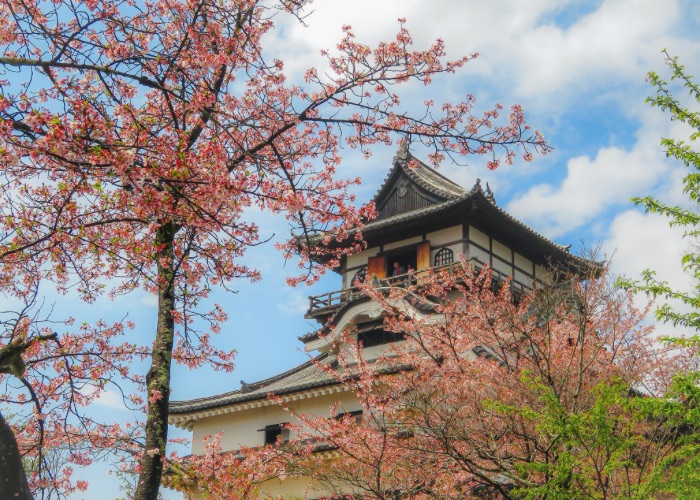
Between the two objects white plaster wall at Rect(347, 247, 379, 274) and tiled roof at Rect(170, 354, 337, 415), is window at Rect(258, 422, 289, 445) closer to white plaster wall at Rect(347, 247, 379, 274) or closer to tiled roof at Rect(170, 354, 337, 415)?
tiled roof at Rect(170, 354, 337, 415)

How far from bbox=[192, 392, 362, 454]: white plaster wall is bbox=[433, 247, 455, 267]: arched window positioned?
6.24 meters

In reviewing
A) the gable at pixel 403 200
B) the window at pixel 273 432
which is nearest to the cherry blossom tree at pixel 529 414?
the window at pixel 273 432

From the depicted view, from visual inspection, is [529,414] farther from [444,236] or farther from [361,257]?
[361,257]

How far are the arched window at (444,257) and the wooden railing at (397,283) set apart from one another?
549 mm

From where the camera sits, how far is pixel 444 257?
26281 millimetres

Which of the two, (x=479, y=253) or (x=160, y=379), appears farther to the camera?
(x=479, y=253)

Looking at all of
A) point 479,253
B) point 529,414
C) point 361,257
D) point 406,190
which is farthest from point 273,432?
point 529,414

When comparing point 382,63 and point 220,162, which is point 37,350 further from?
point 382,63

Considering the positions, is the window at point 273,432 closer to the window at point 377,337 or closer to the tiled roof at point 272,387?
the tiled roof at point 272,387

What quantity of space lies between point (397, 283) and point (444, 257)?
119 inches

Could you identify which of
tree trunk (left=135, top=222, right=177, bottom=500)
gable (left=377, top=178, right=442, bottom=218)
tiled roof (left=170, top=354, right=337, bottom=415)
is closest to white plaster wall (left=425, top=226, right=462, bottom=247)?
gable (left=377, top=178, right=442, bottom=218)

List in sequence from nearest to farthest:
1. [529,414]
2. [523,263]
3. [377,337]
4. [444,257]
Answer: [529,414] < [377,337] < [444,257] < [523,263]

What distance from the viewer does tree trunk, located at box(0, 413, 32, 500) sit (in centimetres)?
507

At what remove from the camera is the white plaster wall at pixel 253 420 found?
73.6 feet
